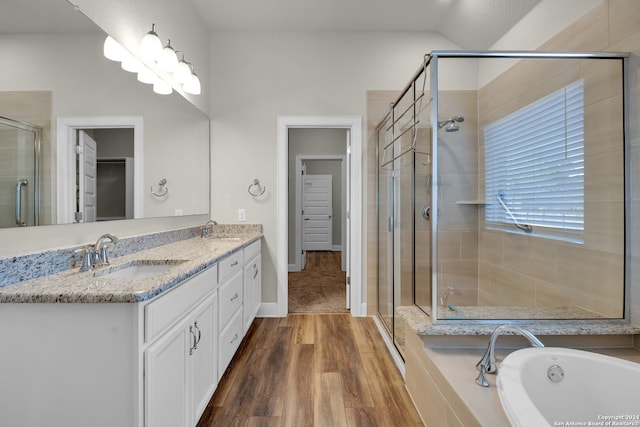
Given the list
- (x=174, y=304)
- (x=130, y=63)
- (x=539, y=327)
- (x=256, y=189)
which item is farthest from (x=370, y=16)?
(x=174, y=304)

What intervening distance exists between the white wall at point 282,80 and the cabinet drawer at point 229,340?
834 mm

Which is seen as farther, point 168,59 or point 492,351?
point 168,59

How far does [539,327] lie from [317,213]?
18.2ft

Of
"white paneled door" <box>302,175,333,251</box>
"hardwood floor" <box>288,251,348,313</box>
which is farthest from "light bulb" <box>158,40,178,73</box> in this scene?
"white paneled door" <box>302,175,333,251</box>

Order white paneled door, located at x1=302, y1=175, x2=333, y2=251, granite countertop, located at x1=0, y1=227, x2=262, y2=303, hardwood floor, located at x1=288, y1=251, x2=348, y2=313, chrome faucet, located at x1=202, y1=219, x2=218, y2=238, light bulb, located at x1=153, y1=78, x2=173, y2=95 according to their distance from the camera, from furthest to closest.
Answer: white paneled door, located at x1=302, y1=175, x2=333, y2=251, hardwood floor, located at x1=288, y1=251, x2=348, y2=313, chrome faucet, located at x1=202, y1=219, x2=218, y2=238, light bulb, located at x1=153, y1=78, x2=173, y2=95, granite countertop, located at x1=0, y1=227, x2=262, y2=303

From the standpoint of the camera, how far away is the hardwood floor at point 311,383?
1.57 m

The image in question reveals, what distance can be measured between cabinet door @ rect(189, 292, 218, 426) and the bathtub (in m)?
1.28

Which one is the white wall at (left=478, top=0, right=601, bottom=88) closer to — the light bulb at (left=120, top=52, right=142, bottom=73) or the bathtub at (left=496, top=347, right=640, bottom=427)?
the bathtub at (left=496, top=347, right=640, bottom=427)

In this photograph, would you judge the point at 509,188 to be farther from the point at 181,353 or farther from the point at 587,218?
the point at 181,353

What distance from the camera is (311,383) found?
187 centimetres

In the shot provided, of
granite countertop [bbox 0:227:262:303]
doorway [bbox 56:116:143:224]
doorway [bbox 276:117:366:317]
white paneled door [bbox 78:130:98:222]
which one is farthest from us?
doorway [bbox 276:117:366:317]

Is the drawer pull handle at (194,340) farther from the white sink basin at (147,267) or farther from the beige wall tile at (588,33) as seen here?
the beige wall tile at (588,33)

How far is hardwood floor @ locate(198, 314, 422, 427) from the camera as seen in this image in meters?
1.57

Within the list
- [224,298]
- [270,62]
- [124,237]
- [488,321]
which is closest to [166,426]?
[224,298]
